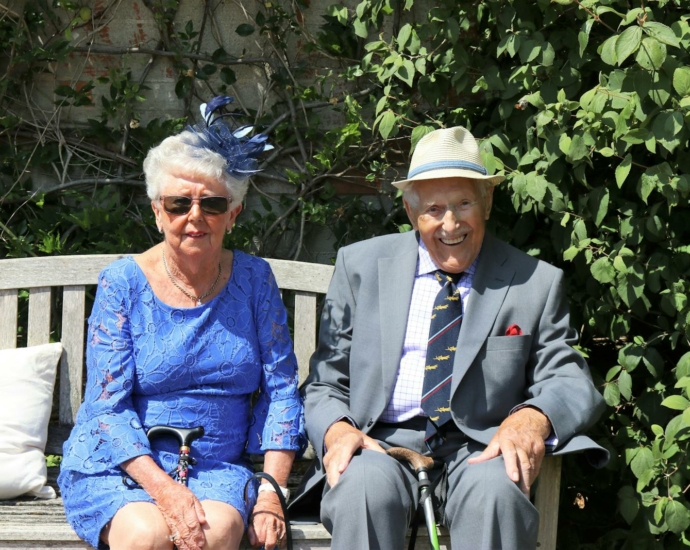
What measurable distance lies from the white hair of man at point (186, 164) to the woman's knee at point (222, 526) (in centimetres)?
98

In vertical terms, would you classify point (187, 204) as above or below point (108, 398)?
above

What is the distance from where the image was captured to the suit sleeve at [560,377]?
3.09m

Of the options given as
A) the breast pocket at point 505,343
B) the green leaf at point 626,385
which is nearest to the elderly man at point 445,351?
the breast pocket at point 505,343

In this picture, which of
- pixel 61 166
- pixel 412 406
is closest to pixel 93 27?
pixel 61 166

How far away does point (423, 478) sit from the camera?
9.53 feet

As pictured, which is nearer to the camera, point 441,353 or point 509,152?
point 441,353

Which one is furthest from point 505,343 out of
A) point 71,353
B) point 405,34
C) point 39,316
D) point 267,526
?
point 39,316

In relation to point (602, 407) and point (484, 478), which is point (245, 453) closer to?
point (484, 478)

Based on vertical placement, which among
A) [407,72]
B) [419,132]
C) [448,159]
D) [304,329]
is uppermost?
[407,72]

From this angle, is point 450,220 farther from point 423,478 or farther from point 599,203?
point 423,478

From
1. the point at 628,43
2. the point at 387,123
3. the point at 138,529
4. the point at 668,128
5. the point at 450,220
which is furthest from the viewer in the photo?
the point at 387,123

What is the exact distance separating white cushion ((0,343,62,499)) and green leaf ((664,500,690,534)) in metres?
2.14

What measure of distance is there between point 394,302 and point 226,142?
0.77m

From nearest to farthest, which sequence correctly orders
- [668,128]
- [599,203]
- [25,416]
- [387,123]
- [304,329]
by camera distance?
[668,128] < [25,416] < [599,203] < [304,329] < [387,123]
